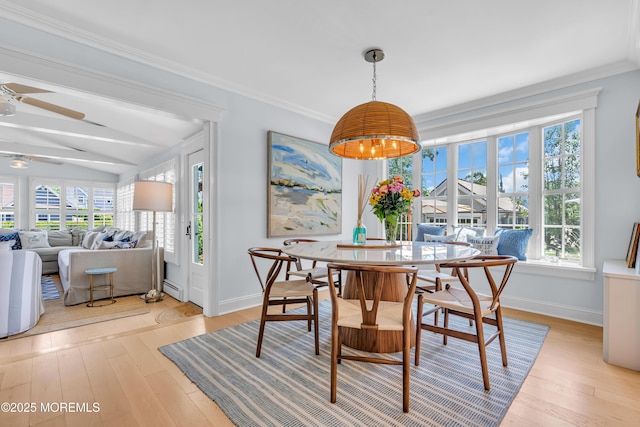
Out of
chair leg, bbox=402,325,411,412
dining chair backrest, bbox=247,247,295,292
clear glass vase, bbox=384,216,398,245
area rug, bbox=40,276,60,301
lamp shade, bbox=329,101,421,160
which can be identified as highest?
lamp shade, bbox=329,101,421,160

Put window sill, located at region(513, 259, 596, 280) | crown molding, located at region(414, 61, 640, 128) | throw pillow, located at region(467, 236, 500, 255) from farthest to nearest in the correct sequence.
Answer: throw pillow, located at region(467, 236, 500, 255) < window sill, located at region(513, 259, 596, 280) < crown molding, located at region(414, 61, 640, 128)

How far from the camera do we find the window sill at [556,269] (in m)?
2.90

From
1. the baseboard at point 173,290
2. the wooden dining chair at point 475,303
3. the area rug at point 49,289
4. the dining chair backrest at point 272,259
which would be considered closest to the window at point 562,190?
the wooden dining chair at point 475,303

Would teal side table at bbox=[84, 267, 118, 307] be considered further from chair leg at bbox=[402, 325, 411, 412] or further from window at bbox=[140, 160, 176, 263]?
chair leg at bbox=[402, 325, 411, 412]

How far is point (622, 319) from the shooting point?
206 centimetres

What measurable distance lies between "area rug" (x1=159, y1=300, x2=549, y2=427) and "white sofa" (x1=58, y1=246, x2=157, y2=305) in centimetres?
256

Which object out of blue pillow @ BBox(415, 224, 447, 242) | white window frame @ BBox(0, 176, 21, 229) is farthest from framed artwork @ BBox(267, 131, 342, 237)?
white window frame @ BBox(0, 176, 21, 229)

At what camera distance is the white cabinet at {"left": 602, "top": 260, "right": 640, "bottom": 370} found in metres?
2.01

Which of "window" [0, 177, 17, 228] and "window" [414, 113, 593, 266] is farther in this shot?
"window" [0, 177, 17, 228]

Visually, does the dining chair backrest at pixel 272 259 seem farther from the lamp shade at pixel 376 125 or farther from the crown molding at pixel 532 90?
the crown molding at pixel 532 90

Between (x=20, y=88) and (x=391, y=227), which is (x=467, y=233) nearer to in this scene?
(x=391, y=227)

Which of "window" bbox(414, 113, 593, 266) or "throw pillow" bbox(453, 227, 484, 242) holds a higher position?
"window" bbox(414, 113, 593, 266)

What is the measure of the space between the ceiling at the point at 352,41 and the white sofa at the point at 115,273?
1866 mm

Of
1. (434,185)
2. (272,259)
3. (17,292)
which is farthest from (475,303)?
(17,292)
